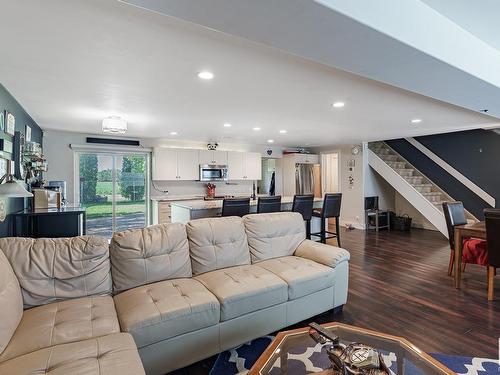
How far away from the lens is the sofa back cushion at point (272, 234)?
292cm

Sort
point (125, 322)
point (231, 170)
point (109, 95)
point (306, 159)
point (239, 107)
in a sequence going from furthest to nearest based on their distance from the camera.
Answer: point (306, 159)
point (231, 170)
point (239, 107)
point (109, 95)
point (125, 322)

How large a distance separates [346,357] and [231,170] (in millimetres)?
6428

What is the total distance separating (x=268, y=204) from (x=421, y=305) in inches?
93.0

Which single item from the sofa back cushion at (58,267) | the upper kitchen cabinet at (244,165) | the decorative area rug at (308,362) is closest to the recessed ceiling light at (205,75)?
the sofa back cushion at (58,267)

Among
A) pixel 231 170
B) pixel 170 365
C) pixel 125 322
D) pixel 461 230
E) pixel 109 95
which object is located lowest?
pixel 170 365

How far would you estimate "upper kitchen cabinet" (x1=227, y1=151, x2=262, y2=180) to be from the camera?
7.55 m

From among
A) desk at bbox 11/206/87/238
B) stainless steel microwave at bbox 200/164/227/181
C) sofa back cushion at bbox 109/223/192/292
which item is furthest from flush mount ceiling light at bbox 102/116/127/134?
stainless steel microwave at bbox 200/164/227/181

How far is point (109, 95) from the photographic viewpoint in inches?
126

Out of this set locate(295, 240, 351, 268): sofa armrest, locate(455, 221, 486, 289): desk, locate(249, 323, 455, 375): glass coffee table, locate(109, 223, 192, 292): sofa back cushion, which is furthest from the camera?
locate(455, 221, 486, 289): desk

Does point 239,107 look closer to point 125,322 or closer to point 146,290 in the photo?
point 146,290

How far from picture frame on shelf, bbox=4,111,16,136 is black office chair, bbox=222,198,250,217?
261 cm

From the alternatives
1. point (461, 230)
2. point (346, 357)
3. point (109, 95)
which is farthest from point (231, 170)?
point (346, 357)

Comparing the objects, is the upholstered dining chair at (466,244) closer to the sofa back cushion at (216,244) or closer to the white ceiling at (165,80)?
the white ceiling at (165,80)

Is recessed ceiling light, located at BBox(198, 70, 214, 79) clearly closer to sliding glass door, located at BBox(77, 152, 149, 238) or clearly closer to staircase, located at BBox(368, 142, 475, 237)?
sliding glass door, located at BBox(77, 152, 149, 238)
